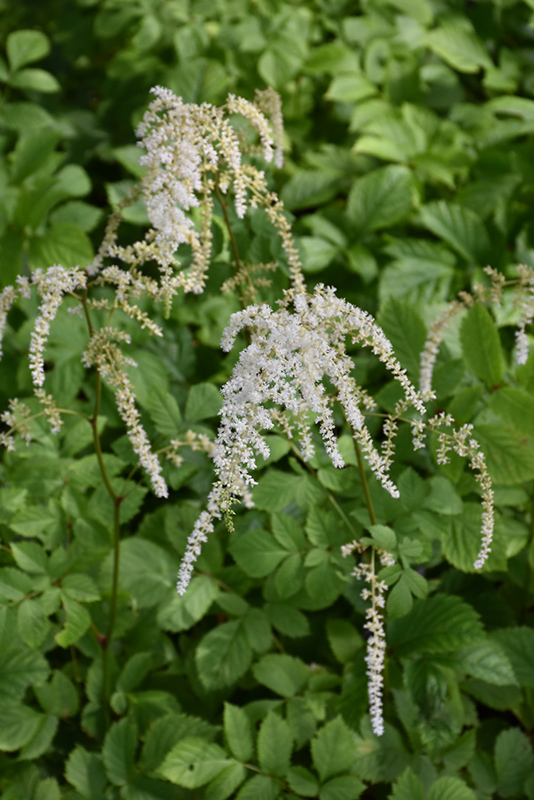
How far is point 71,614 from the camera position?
2002 mm

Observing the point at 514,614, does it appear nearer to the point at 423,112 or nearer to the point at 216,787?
the point at 216,787

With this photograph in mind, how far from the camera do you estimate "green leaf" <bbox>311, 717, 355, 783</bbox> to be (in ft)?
6.33

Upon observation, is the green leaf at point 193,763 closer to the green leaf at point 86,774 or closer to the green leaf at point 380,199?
the green leaf at point 86,774

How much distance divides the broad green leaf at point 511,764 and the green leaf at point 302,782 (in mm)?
580

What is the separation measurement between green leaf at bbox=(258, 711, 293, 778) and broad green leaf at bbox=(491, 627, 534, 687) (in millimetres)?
758

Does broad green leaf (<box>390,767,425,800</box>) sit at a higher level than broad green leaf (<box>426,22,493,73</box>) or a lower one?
lower

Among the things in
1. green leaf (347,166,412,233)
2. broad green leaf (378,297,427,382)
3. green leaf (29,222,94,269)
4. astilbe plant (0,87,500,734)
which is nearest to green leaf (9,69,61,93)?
green leaf (29,222,94,269)

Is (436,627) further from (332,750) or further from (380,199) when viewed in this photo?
(380,199)

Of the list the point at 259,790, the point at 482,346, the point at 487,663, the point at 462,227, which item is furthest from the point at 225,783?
the point at 462,227

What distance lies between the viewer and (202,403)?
7.28 feet

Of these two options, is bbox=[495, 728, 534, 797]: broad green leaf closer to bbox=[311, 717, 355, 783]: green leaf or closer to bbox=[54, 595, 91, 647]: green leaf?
bbox=[311, 717, 355, 783]: green leaf

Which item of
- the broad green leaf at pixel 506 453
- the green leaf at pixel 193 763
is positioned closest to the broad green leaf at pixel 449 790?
the green leaf at pixel 193 763

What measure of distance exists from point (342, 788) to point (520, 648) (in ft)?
2.41

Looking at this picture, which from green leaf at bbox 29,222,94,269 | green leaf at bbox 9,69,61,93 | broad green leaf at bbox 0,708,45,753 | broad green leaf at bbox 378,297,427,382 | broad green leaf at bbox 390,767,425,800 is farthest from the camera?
green leaf at bbox 9,69,61,93
